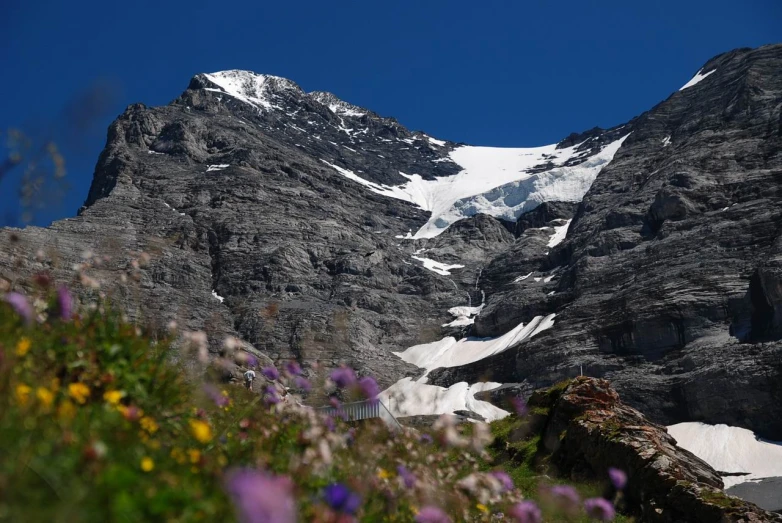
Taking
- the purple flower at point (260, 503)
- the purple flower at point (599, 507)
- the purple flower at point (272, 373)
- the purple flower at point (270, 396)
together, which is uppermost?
the purple flower at point (272, 373)

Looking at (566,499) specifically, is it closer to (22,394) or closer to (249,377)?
(22,394)

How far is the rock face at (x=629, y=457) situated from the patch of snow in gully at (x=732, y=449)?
4192cm

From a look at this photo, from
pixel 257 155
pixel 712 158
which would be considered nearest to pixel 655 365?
pixel 712 158

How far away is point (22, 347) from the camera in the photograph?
4.00m

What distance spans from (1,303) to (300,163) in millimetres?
151861

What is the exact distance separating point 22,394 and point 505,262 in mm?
131983

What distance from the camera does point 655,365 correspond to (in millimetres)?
75875

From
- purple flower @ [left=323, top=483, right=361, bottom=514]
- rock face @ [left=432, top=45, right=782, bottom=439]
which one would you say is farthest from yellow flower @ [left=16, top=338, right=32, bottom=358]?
rock face @ [left=432, top=45, right=782, bottom=439]

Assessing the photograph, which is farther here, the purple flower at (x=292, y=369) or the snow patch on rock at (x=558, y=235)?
the snow patch on rock at (x=558, y=235)

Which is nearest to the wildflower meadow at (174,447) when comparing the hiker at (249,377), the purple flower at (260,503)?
the purple flower at (260,503)

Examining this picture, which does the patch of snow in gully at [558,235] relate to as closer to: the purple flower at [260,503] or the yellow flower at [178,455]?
the yellow flower at [178,455]

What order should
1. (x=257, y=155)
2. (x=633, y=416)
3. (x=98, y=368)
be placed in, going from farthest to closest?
(x=257, y=155)
(x=633, y=416)
(x=98, y=368)

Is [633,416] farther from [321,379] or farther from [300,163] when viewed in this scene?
[300,163]

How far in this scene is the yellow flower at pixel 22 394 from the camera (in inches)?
128
